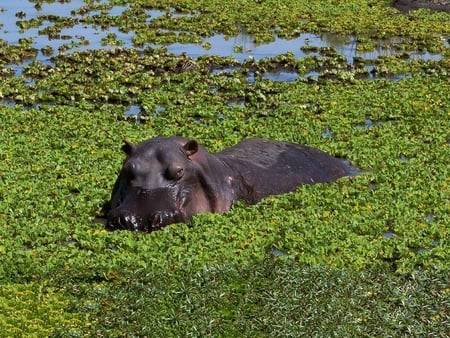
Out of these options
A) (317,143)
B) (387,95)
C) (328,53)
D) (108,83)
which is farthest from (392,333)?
(328,53)

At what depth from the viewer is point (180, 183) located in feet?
36.6

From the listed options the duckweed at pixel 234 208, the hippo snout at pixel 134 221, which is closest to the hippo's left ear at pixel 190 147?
the duckweed at pixel 234 208

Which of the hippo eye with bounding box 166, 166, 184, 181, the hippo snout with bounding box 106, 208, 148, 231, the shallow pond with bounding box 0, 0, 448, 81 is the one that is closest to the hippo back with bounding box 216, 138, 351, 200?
the hippo eye with bounding box 166, 166, 184, 181

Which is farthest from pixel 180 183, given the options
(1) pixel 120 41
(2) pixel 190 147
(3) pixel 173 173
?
(1) pixel 120 41

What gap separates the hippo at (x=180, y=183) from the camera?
10891 mm

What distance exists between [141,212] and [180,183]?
594 millimetres

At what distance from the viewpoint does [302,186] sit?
12672 mm

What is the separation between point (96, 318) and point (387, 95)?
10.6 metres

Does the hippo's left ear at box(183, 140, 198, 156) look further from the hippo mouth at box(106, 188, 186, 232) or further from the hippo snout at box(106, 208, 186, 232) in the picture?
the hippo snout at box(106, 208, 186, 232)

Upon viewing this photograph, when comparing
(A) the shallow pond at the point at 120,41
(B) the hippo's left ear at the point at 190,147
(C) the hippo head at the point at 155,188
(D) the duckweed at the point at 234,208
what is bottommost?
(A) the shallow pond at the point at 120,41

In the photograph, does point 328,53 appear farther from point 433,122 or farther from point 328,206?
point 328,206

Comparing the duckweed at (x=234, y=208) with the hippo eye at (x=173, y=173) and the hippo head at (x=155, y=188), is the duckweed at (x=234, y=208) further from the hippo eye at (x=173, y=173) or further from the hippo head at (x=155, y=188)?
the hippo eye at (x=173, y=173)

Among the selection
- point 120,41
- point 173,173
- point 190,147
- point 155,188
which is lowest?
point 120,41

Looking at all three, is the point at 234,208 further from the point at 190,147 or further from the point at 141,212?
the point at 141,212
